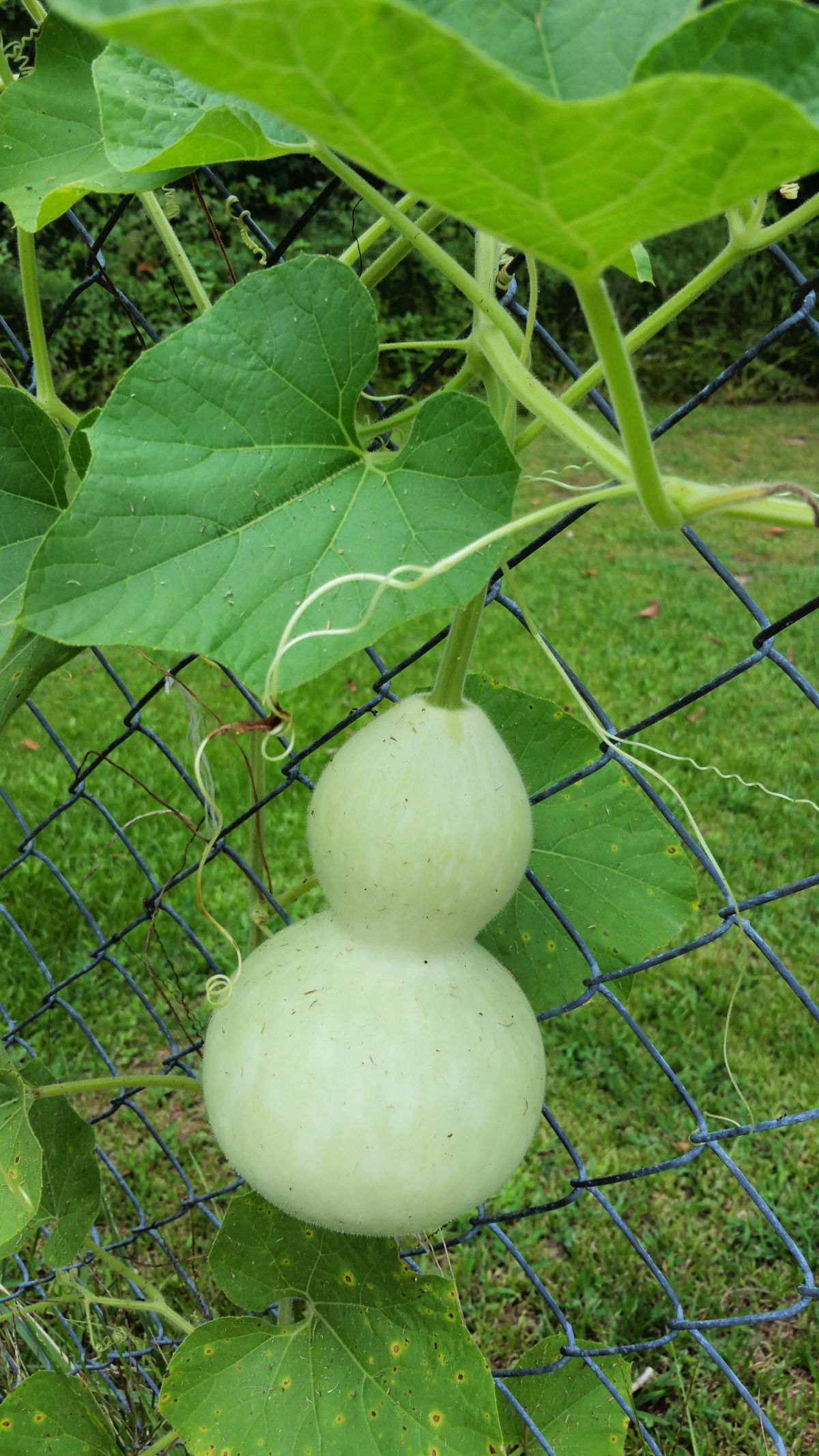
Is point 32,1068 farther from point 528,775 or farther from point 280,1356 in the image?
point 528,775

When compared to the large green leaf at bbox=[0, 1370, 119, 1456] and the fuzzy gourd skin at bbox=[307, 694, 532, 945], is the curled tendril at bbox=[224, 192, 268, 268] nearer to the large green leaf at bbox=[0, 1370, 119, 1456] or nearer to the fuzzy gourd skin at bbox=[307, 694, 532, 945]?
the fuzzy gourd skin at bbox=[307, 694, 532, 945]

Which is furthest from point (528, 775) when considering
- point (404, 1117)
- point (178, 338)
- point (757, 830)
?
point (757, 830)

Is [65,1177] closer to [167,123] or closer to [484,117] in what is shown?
[167,123]

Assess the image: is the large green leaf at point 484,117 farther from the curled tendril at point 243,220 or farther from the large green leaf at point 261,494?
the curled tendril at point 243,220

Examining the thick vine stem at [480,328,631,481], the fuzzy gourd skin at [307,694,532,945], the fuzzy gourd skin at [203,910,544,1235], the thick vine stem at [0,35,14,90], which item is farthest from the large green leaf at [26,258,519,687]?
the thick vine stem at [0,35,14,90]

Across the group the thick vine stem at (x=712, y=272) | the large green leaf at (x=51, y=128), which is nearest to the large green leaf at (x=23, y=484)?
the large green leaf at (x=51, y=128)

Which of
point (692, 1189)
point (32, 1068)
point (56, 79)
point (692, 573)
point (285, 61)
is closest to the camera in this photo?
point (285, 61)
